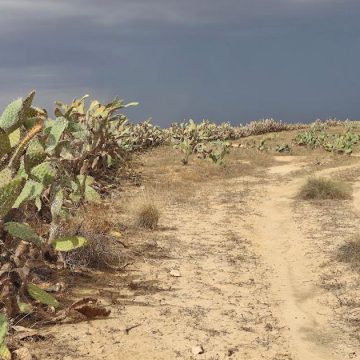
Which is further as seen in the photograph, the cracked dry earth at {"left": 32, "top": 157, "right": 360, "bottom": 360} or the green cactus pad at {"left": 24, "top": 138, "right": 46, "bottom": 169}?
the green cactus pad at {"left": 24, "top": 138, "right": 46, "bottom": 169}

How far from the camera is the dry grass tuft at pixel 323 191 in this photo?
10992 millimetres

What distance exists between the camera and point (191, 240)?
8008 mm

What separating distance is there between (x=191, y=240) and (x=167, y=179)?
5649 millimetres

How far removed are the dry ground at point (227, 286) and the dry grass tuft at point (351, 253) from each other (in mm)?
74

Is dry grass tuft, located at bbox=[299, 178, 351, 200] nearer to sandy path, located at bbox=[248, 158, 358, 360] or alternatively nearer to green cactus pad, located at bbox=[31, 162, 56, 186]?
Result: sandy path, located at bbox=[248, 158, 358, 360]

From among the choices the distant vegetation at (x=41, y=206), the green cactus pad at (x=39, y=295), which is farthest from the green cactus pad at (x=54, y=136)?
the green cactus pad at (x=39, y=295)

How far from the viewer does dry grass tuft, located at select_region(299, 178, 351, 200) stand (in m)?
11.0

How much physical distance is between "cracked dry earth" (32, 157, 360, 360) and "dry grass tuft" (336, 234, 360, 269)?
0.47 ft

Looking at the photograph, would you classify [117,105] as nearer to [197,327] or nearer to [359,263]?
[359,263]

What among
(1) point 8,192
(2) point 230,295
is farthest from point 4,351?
(2) point 230,295

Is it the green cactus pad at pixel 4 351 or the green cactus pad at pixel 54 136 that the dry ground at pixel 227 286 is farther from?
the green cactus pad at pixel 54 136

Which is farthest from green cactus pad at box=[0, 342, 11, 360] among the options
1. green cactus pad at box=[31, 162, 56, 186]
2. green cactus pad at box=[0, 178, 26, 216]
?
green cactus pad at box=[31, 162, 56, 186]

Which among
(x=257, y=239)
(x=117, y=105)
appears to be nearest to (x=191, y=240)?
(x=257, y=239)

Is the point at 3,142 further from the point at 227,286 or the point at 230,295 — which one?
the point at 227,286
